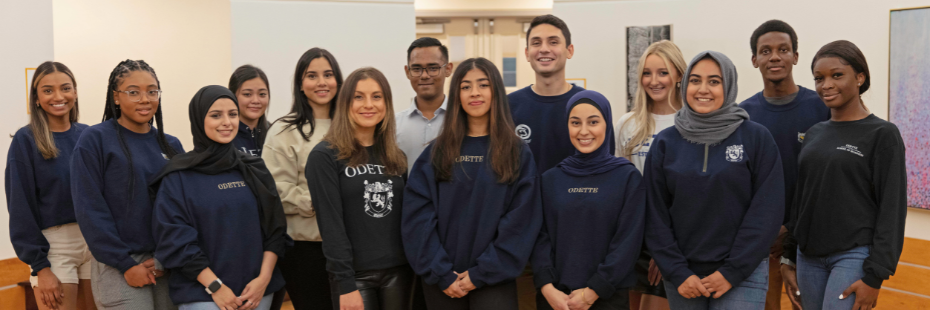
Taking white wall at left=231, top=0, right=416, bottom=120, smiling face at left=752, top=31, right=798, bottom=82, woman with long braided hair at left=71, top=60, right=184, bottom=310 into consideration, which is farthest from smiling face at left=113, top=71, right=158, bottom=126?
smiling face at left=752, top=31, right=798, bottom=82

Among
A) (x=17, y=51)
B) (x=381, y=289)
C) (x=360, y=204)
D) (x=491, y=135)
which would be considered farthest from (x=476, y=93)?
(x=17, y=51)

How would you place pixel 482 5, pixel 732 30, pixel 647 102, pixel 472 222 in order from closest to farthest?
pixel 472 222, pixel 647 102, pixel 732 30, pixel 482 5

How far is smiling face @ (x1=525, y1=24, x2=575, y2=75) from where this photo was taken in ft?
10.3

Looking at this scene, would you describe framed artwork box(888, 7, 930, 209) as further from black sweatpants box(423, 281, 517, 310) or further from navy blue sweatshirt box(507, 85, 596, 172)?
black sweatpants box(423, 281, 517, 310)

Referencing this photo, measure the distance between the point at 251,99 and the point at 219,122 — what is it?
3.53 feet

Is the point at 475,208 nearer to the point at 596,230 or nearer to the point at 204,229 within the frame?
the point at 596,230

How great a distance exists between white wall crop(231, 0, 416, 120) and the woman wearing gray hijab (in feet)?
11.3

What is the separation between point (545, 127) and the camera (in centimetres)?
307

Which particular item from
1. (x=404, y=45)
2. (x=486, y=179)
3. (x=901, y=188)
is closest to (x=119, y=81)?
(x=486, y=179)

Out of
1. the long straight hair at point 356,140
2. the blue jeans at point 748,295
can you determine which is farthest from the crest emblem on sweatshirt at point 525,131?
the blue jeans at point 748,295

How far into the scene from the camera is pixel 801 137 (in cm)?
296

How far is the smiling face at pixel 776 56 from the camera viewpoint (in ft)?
10.1

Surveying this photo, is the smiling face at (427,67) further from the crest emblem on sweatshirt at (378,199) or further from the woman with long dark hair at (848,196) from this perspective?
the woman with long dark hair at (848,196)

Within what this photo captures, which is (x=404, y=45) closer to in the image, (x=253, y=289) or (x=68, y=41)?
(x=253, y=289)
